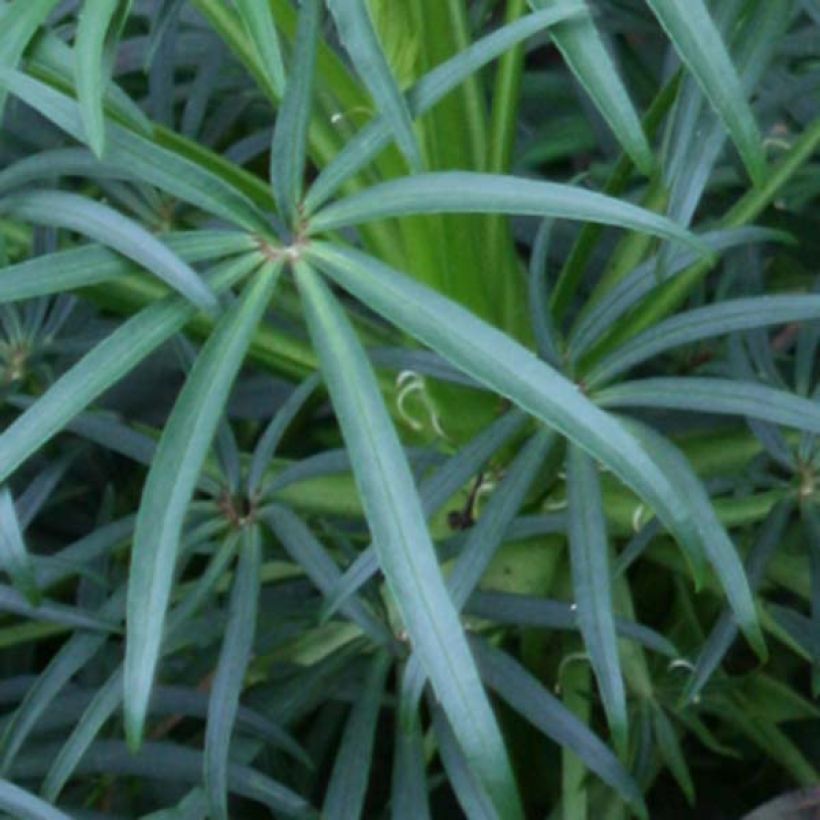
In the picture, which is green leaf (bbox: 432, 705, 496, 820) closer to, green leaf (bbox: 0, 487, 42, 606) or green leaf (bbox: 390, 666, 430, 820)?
green leaf (bbox: 390, 666, 430, 820)

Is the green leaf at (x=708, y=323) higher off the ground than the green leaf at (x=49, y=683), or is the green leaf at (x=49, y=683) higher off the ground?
the green leaf at (x=708, y=323)

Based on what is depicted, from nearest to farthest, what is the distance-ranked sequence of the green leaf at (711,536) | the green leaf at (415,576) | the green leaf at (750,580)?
1. the green leaf at (415,576)
2. the green leaf at (711,536)
3. the green leaf at (750,580)

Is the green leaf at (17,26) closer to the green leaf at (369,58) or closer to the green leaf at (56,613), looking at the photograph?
the green leaf at (369,58)

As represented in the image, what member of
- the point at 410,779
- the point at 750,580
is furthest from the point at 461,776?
the point at 750,580

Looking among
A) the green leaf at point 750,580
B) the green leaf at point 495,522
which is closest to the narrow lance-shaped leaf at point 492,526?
the green leaf at point 495,522

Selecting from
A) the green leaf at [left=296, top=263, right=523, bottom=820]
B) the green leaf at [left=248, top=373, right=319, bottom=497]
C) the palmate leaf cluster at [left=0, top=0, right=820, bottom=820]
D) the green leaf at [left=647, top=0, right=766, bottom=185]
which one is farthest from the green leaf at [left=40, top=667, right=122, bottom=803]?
the green leaf at [left=647, top=0, right=766, bottom=185]
